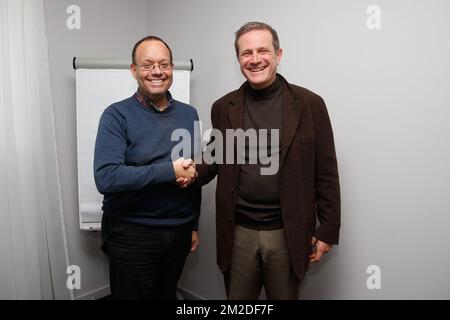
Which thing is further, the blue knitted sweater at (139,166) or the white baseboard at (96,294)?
the white baseboard at (96,294)

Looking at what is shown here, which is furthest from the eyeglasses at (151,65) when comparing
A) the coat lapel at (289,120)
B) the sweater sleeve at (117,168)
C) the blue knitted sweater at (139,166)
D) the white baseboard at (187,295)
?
the white baseboard at (187,295)

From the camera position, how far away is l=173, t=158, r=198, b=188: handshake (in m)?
1.31

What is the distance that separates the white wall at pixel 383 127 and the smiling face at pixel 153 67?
729 millimetres

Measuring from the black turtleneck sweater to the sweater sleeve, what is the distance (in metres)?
0.33

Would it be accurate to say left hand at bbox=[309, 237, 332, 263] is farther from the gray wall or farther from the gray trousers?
the gray wall

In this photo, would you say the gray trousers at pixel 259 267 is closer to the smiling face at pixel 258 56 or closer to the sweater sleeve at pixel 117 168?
the sweater sleeve at pixel 117 168

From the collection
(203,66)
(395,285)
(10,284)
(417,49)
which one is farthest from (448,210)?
(10,284)

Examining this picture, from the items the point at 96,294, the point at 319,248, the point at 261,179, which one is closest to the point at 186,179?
the point at 261,179

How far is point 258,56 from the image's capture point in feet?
4.19

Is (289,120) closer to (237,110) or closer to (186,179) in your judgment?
(237,110)

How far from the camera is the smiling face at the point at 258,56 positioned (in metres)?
1.28

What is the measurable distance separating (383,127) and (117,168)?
1.26 metres

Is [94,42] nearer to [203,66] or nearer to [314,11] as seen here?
→ [203,66]

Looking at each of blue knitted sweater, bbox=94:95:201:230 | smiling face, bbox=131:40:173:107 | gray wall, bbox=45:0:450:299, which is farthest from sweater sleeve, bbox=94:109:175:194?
gray wall, bbox=45:0:450:299
